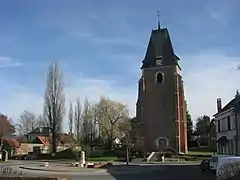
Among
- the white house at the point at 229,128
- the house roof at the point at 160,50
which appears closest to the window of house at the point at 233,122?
the white house at the point at 229,128

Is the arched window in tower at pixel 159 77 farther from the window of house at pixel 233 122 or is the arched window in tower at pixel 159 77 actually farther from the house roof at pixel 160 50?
the window of house at pixel 233 122

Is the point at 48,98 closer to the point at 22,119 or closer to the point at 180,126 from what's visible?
the point at 180,126

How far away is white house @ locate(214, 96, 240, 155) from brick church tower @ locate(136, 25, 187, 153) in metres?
13.1

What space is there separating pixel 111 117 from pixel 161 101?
14.2m

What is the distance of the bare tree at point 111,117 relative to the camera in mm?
87188

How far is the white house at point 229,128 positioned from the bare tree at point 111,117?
27.9 m

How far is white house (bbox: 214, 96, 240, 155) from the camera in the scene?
51.2 meters

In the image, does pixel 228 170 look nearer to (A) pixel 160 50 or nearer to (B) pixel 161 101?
(B) pixel 161 101

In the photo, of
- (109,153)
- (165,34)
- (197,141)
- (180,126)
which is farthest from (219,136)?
(197,141)

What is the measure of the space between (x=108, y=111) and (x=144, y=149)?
16422 mm

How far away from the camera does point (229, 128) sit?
56188 millimetres

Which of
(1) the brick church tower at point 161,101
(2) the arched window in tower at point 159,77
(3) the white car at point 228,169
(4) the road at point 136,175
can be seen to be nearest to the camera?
(3) the white car at point 228,169

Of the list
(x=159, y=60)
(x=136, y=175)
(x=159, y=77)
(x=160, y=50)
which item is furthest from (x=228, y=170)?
(x=160, y=50)

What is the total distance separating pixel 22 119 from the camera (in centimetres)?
11712
